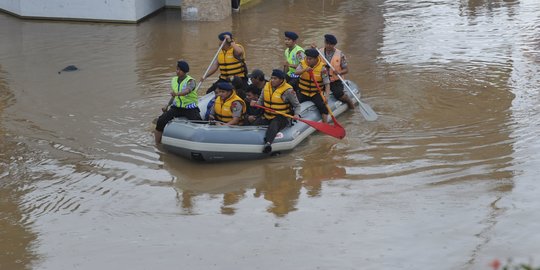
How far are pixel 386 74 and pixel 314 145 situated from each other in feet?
15.3

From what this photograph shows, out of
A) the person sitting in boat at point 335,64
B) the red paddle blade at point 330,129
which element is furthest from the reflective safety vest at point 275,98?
the person sitting in boat at point 335,64

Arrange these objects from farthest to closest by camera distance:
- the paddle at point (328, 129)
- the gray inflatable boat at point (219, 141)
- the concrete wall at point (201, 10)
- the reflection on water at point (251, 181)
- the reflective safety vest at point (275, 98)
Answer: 1. the concrete wall at point (201, 10)
2. the paddle at point (328, 129)
3. the reflective safety vest at point (275, 98)
4. the gray inflatable boat at point (219, 141)
5. the reflection on water at point (251, 181)

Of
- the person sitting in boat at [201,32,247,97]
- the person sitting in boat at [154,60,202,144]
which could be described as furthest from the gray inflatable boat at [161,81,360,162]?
the person sitting in boat at [201,32,247,97]

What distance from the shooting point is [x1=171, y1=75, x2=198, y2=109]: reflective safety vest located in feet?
35.4

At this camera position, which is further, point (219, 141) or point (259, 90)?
point (259, 90)

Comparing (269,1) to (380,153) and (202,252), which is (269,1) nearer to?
(380,153)

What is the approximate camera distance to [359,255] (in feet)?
25.0

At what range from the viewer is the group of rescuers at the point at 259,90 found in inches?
419

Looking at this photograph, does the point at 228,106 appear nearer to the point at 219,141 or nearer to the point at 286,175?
the point at 219,141

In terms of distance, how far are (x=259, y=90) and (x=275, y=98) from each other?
747 millimetres

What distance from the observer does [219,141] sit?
10.3 m

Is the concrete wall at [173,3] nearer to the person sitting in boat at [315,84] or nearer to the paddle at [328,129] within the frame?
the person sitting in boat at [315,84]

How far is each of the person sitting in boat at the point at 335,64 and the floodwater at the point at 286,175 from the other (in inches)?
18.2

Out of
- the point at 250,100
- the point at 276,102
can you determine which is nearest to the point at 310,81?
the point at 250,100
